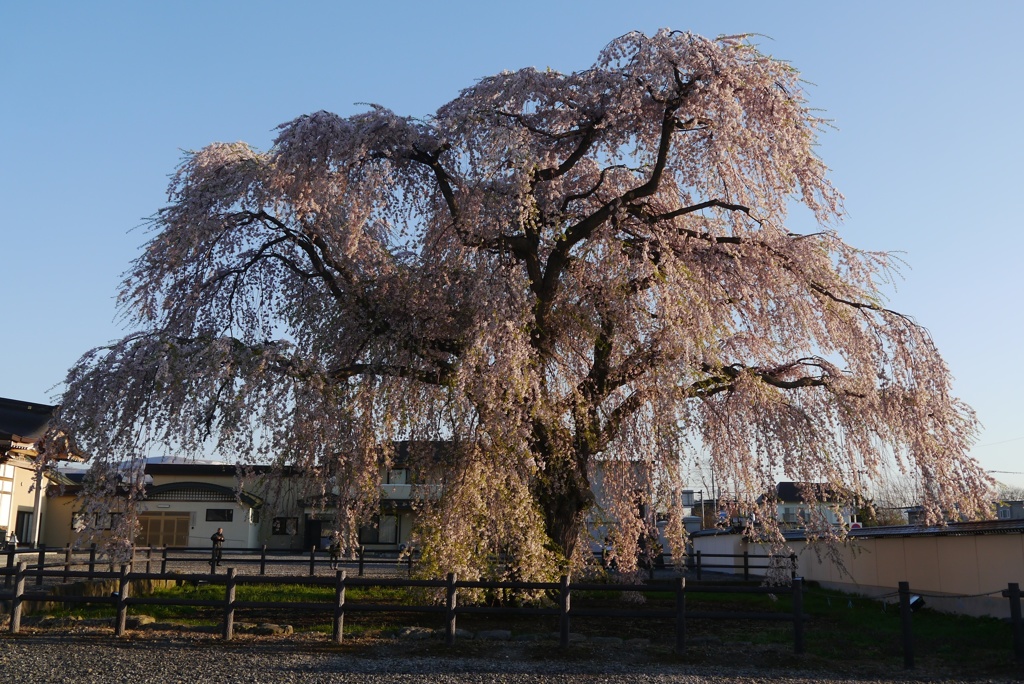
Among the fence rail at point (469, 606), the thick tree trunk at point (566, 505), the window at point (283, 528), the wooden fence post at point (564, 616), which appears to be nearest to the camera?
the fence rail at point (469, 606)

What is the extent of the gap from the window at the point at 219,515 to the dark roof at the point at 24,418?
18428 mm

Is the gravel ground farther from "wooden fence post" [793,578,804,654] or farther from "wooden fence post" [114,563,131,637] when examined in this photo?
"wooden fence post" [793,578,804,654]

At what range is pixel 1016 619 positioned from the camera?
33.7 feet

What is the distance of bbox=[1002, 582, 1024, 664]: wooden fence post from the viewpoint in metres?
10.1

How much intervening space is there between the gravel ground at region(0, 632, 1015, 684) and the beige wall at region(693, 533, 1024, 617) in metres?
4.96

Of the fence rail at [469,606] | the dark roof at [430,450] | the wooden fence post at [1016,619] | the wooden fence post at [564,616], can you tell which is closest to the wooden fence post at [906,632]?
the fence rail at [469,606]

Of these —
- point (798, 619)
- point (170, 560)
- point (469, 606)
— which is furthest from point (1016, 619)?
point (170, 560)

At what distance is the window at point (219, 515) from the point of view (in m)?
41.2

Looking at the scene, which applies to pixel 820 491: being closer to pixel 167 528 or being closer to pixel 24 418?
pixel 24 418

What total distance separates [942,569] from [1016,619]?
6545 millimetres

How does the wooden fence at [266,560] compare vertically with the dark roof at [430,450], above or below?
below

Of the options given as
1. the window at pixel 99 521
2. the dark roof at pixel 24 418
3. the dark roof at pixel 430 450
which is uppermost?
the dark roof at pixel 24 418

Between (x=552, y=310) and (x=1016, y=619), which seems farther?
(x=552, y=310)

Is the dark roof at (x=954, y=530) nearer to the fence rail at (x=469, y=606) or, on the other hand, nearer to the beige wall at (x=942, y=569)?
the beige wall at (x=942, y=569)
